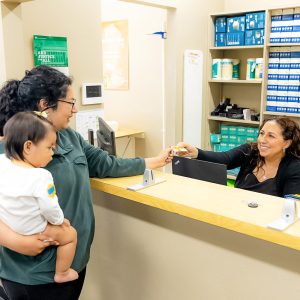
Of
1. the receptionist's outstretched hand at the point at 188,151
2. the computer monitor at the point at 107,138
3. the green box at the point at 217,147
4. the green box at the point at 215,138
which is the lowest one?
the green box at the point at 217,147

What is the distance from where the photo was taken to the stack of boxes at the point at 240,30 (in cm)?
388

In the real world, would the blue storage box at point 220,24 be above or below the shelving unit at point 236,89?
above

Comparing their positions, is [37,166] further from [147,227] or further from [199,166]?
[199,166]

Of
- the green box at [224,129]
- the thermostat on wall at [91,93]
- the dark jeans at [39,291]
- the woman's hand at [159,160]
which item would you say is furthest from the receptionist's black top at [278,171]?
the green box at [224,129]

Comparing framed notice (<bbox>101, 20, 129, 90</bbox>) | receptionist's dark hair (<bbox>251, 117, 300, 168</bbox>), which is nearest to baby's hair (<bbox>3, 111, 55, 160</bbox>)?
receptionist's dark hair (<bbox>251, 117, 300, 168</bbox>)

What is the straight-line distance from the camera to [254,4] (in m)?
4.21

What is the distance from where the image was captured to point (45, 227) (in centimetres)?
135

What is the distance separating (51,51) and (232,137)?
2307mm

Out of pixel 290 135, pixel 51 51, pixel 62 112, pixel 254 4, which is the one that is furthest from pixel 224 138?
pixel 62 112

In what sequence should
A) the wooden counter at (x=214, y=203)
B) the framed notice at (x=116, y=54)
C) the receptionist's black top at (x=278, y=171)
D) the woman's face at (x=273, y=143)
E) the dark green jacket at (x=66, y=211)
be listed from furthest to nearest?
the framed notice at (x=116, y=54) < the woman's face at (x=273, y=143) < the receptionist's black top at (x=278, y=171) < the dark green jacket at (x=66, y=211) < the wooden counter at (x=214, y=203)

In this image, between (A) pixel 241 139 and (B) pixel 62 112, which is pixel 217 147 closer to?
(A) pixel 241 139

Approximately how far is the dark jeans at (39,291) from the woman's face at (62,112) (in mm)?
594

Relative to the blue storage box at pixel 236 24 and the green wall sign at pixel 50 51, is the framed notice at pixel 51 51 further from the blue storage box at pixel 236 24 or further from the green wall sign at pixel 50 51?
the blue storage box at pixel 236 24

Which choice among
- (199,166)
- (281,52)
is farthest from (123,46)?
(199,166)
